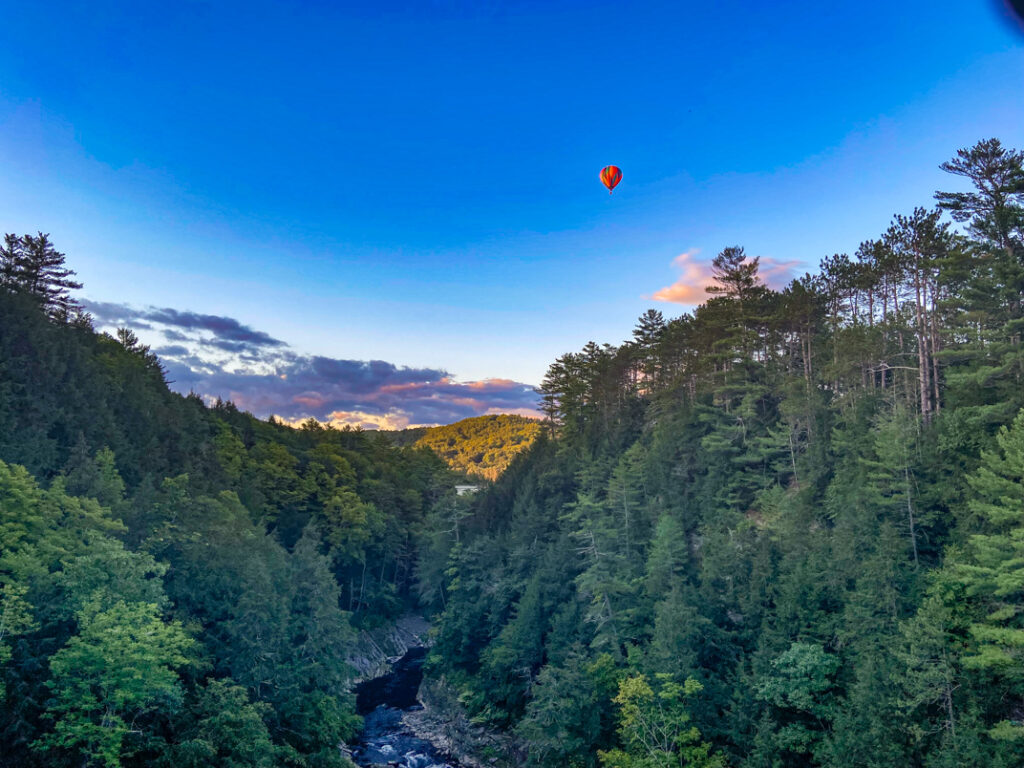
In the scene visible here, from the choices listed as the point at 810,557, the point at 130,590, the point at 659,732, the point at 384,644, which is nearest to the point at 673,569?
the point at 810,557

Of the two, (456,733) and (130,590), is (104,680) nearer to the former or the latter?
(130,590)

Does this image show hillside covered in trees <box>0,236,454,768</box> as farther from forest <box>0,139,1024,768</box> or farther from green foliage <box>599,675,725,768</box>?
green foliage <box>599,675,725,768</box>

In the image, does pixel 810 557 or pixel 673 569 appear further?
pixel 673 569

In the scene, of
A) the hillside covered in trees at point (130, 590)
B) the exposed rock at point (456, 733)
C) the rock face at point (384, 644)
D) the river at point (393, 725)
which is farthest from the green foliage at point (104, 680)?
the rock face at point (384, 644)

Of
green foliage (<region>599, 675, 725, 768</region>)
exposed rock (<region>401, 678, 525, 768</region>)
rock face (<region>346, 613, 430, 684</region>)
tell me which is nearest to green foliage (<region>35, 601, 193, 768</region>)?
green foliage (<region>599, 675, 725, 768</region>)

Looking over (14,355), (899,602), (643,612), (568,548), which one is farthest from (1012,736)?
(14,355)

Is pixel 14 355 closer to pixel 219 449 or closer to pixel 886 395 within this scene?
pixel 219 449
